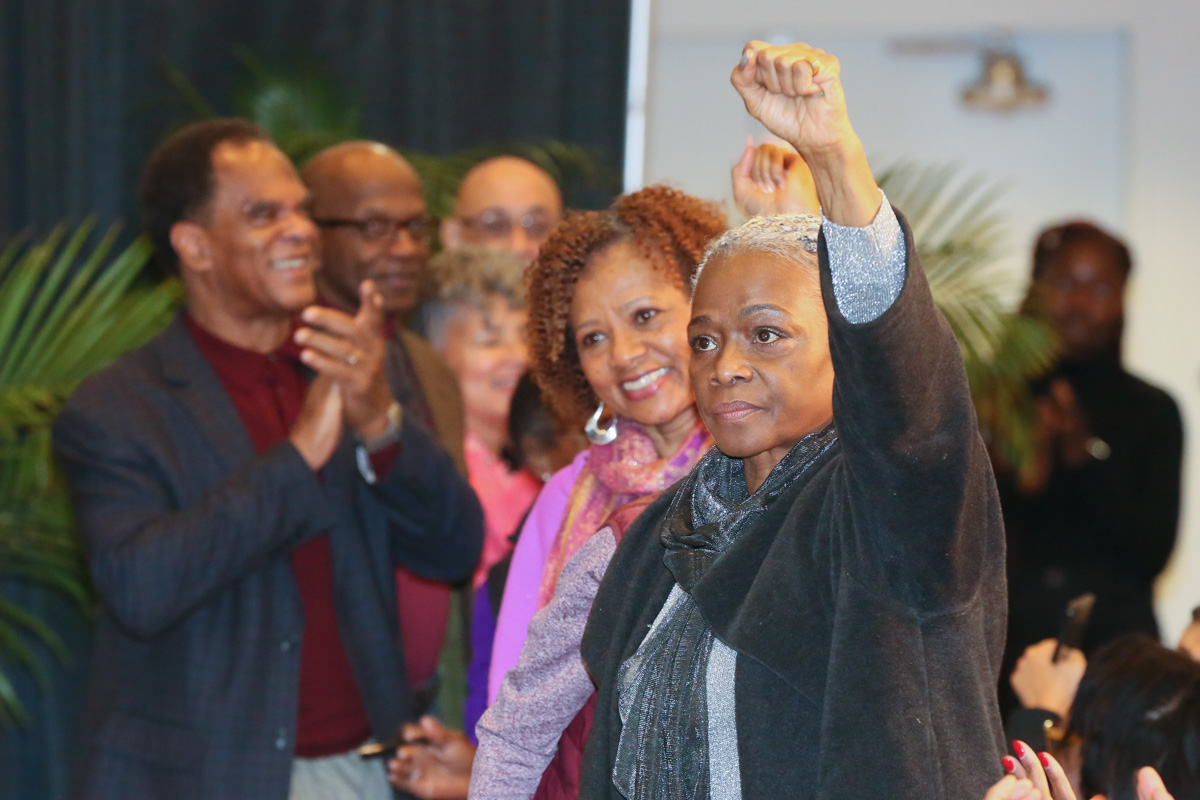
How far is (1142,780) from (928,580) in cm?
41

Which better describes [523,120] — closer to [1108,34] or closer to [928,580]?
[1108,34]

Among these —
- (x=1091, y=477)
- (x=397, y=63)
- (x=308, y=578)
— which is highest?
(x=397, y=63)

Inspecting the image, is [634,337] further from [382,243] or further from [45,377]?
[45,377]

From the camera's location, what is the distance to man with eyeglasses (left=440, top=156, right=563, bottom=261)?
12.6 feet

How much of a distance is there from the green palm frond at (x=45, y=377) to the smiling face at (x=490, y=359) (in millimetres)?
801

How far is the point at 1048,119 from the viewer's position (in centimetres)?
568

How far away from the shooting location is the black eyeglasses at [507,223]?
12.6ft

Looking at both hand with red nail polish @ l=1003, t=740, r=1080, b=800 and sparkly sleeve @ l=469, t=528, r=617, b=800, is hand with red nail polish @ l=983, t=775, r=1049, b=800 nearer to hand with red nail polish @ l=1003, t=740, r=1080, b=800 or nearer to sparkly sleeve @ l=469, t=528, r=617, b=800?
hand with red nail polish @ l=1003, t=740, r=1080, b=800

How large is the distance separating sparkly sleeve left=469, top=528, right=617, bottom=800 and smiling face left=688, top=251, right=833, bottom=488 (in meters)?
0.42

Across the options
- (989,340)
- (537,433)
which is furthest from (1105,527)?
(537,433)

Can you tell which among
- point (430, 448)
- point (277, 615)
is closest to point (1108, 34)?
point (430, 448)

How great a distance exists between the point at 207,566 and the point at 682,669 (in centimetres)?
126

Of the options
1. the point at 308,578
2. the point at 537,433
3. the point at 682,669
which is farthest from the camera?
the point at 537,433

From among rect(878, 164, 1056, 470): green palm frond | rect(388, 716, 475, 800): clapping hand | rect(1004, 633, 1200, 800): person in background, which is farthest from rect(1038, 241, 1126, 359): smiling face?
rect(388, 716, 475, 800): clapping hand
